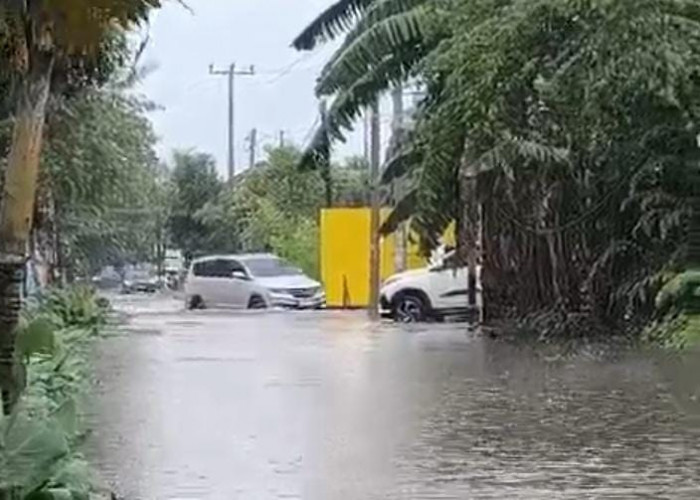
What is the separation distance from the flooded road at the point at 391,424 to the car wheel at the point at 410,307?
397 inches

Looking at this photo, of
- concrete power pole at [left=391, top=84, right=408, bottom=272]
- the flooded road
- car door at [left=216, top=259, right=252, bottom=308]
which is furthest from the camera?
car door at [left=216, top=259, right=252, bottom=308]

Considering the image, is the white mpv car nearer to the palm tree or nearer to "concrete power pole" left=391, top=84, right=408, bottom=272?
"concrete power pole" left=391, top=84, right=408, bottom=272

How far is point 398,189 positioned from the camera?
110ft

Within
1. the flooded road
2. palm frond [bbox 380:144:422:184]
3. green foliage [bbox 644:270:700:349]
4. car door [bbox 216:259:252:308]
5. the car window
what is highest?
palm frond [bbox 380:144:422:184]

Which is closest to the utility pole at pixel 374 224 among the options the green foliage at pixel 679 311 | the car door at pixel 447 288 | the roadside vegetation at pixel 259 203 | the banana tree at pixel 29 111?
the car door at pixel 447 288

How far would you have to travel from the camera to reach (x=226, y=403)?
15.0m

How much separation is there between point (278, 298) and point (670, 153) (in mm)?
19005

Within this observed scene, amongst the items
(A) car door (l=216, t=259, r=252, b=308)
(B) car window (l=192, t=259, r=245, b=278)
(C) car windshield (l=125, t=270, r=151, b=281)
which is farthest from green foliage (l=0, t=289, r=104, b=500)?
(C) car windshield (l=125, t=270, r=151, b=281)

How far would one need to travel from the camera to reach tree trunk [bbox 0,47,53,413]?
28.4ft

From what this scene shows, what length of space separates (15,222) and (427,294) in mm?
24549

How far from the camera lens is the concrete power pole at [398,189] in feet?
103

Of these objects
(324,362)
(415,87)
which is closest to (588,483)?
(324,362)

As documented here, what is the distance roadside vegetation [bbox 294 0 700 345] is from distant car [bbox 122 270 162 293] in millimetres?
32606

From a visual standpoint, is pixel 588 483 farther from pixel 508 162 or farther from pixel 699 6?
pixel 508 162
